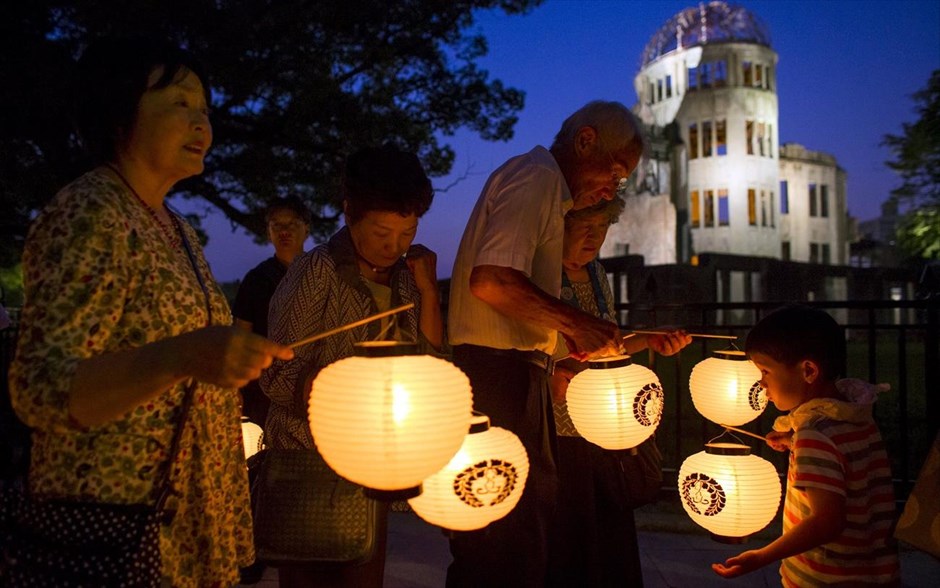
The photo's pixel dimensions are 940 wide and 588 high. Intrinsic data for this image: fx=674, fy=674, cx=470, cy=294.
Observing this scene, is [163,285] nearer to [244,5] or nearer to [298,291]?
[298,291]

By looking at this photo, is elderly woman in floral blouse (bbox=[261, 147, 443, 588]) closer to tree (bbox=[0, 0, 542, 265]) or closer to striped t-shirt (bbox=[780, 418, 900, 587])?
striped t-shirt (bbox=[780, 418, 900, 587])

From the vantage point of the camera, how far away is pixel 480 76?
13.4 m

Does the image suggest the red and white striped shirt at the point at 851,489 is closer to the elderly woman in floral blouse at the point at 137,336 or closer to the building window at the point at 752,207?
the elderly woman in floral blouse at the point at 137,336

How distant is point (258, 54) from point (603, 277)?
31.3 ft

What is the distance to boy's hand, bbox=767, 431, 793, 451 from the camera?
259 cm

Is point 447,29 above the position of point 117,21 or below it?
above

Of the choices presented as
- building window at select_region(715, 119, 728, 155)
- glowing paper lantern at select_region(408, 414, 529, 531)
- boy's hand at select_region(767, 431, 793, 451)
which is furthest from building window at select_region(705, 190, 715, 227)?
glowing paper lantern at select_region(408, 414, 529, 531)

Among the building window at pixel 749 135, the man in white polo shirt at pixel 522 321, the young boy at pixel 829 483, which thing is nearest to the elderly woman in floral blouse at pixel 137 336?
the man in white polo shirt at pixel 522 321

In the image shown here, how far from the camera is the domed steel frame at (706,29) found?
39812 mm

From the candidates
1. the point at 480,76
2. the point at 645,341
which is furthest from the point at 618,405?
the point at 480,76

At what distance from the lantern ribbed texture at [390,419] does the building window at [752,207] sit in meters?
40.1

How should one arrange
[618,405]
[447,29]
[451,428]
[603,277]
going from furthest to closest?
[447,29] → [603,277] → [618,405] → [451,428]

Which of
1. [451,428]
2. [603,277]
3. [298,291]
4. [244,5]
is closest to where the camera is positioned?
[451,428]

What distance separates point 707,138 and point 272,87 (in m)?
32.8
